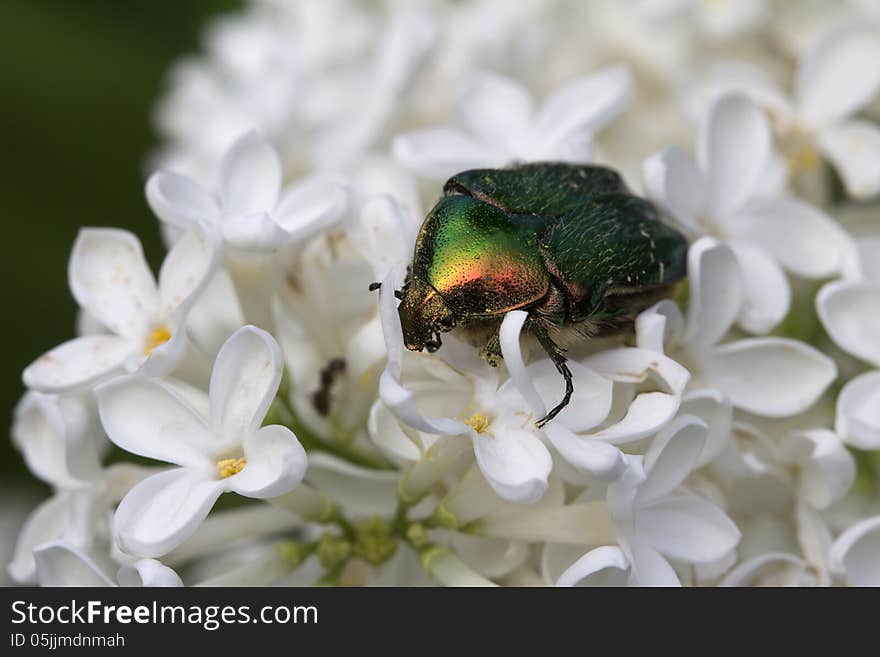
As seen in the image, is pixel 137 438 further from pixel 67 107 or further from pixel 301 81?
pixel 67 107

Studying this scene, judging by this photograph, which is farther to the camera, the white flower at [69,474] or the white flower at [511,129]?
the white flower at [511,129]

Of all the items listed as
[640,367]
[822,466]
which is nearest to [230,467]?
[640,367]

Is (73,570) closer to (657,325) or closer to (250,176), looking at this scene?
(250,176)

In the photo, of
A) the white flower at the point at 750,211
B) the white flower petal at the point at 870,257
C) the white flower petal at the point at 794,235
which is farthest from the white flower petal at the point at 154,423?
the white flower petal at the point at 870,257

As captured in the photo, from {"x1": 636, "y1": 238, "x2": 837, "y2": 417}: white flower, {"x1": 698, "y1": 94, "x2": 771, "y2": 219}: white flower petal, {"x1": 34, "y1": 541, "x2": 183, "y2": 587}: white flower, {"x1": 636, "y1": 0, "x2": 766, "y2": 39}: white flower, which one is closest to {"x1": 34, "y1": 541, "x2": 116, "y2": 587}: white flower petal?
{"x1": 34, "y1": 541, "x2": 183, "y2": 587}: white flower

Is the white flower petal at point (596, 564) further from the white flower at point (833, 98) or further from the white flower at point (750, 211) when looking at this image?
the white flower at point (833, 98)

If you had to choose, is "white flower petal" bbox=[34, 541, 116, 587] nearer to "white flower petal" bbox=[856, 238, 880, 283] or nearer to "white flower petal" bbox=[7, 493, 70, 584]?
"white flower petal" bbox=[7, 493, 70, 584]
